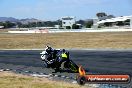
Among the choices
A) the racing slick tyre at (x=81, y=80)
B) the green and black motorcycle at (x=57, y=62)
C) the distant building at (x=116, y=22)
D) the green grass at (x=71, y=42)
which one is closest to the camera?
the racing slick tyre at (x=81, y=80)

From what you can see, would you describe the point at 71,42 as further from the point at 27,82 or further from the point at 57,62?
the point at 27,82

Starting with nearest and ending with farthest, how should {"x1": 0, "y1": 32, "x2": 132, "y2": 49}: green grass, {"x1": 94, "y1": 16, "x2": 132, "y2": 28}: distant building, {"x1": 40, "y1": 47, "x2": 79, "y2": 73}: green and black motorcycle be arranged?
{"x1": 40, "y1": 47, "x2": 79, "y2": 73}: green and black motorcycle, {"x1": 0, "y1": 32, "x2": 132, "y2": 49}: green grass, {"x1": 94, "y1": 16, "x2": 132, "y2": 28}: distant building

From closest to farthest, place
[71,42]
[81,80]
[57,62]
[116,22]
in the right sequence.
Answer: [81,80]
[57,62]
[71,42]
[116,22]

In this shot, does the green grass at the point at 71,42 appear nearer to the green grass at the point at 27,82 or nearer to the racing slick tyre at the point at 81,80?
the green grass at the point at 27,82

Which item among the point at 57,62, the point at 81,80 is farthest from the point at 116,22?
the point at 81,80

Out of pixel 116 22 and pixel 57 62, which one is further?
pixel 116 22

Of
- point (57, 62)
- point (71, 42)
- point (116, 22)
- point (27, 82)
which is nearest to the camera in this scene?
point (27, 82)

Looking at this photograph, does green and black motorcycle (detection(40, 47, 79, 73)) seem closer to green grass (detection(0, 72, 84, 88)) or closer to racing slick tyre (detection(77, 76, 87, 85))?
green grass (detection(0, 72, 84, 88))

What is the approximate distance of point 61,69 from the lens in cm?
1977

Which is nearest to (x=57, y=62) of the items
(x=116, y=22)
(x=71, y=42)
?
(x=71, y=42)

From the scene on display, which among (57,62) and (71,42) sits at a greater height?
(57,62)

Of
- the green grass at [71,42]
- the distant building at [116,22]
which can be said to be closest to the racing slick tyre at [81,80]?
the green grass at [71,42]

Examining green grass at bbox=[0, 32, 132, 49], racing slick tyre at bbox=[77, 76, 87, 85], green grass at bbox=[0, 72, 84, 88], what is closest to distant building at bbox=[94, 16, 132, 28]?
green grass at bbox=[0, 32, 132, 49]

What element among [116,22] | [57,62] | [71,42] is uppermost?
[57,62]
